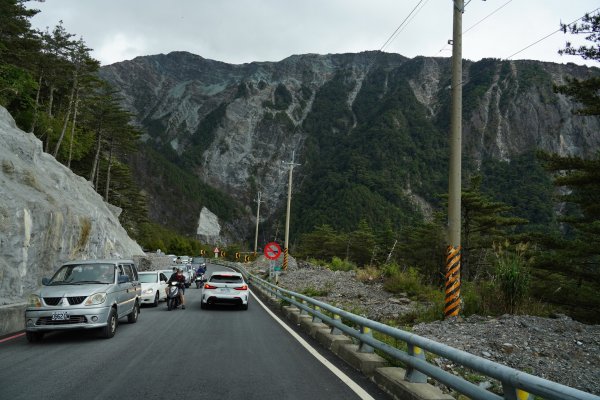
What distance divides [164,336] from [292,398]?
5713mm

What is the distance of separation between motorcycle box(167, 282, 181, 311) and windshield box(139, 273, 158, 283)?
10.0ft

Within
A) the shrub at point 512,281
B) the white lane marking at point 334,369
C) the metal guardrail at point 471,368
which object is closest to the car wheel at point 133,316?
the white lane marking at point 334,369

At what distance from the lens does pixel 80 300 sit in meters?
9.42

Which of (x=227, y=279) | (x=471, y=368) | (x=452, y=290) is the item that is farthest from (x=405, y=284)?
(x=471, y=368)

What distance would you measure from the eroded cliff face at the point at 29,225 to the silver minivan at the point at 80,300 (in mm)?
8162

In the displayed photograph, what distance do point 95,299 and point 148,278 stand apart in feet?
35.8

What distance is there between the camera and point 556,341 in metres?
8.80

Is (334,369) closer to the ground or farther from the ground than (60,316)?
closer to the ground

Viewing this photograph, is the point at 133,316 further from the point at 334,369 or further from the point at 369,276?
the point at 369,276

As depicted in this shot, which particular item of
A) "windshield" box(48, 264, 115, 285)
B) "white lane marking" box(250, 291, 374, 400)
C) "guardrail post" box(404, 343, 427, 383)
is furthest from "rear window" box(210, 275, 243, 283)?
"guardrail post" box(404, 343, 427, 383)

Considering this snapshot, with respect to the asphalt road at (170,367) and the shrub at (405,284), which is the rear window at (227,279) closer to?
the asphalt road at (170,367)

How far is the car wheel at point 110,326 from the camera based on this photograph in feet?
31.8

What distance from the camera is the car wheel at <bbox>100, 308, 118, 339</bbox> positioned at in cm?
969

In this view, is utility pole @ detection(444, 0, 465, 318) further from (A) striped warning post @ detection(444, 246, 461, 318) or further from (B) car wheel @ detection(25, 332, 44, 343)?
(B) car wheel @ detection(25, 332, 44, 343)
